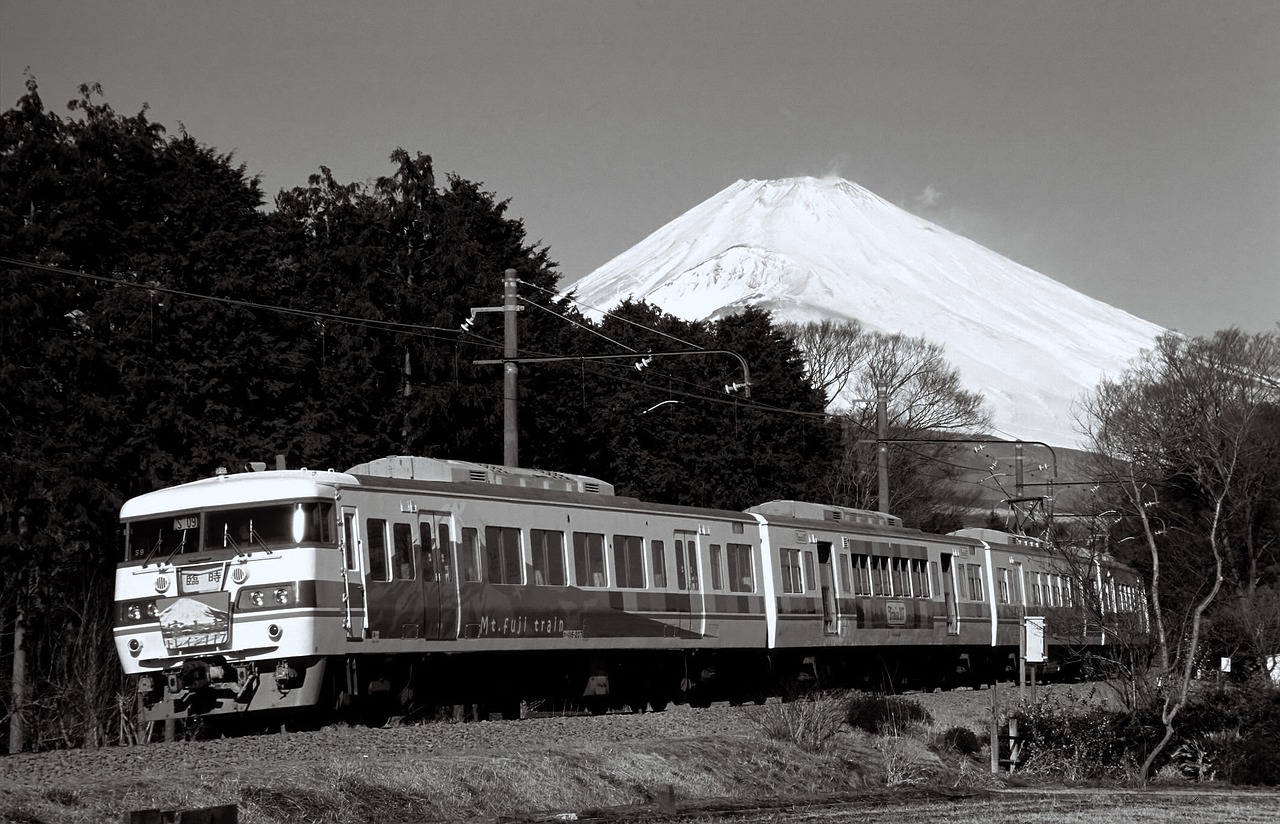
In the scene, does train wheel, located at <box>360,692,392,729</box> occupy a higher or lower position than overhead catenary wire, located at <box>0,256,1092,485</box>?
lower

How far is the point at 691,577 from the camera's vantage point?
2752cm

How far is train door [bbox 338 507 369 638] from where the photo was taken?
2026 cm

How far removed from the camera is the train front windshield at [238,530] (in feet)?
65.6

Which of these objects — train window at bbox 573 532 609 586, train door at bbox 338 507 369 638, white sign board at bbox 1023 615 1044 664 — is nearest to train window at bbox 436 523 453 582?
train door at bbox 338 507 369 638

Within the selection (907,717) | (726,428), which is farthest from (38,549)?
(726,428)

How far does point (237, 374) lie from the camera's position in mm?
41594

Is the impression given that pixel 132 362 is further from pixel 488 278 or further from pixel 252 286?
pixel 488 278

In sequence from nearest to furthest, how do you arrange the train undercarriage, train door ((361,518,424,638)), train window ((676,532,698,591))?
the train undercarriage, train door ((361,518,424,638)), train window ((676,532,698,591))

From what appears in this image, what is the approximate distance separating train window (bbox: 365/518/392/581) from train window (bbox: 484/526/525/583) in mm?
2076

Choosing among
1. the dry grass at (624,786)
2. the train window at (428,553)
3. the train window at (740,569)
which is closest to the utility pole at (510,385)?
the train window at (740,569)

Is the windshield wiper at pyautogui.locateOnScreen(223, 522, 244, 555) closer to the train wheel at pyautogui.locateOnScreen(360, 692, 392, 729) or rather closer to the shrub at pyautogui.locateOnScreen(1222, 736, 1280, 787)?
the train wheel at pyautogui.locateOnScreen(360, 692, 392, 729)

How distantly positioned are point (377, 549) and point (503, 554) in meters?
2.65

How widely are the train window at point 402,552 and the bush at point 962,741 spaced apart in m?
8.43

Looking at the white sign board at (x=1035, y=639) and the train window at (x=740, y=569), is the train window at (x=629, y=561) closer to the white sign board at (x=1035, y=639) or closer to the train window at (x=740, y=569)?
the train window at (x=740, y=569)
